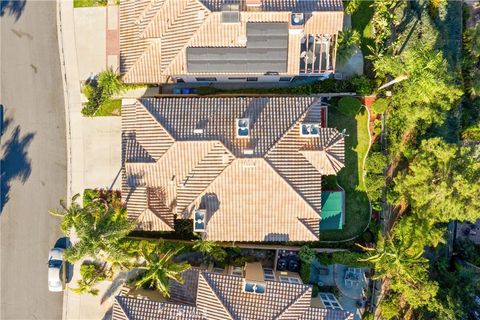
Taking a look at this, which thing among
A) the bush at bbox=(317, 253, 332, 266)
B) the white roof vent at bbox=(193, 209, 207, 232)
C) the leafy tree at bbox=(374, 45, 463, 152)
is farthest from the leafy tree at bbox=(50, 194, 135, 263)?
the leafy tree at bbox=(374, 45, 463, 152)

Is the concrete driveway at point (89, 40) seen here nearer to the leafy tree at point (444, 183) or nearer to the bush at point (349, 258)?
the bush at point (349, 258)

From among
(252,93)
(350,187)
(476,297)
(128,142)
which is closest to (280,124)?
(252,93)

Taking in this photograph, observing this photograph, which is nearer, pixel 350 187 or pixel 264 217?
pixel 264 217

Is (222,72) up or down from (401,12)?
down

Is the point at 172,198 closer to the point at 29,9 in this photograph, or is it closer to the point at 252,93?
the point at 252,93

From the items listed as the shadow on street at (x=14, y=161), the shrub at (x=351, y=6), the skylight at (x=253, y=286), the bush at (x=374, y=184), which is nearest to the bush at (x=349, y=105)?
Result: the bush at (x=374, y=184)

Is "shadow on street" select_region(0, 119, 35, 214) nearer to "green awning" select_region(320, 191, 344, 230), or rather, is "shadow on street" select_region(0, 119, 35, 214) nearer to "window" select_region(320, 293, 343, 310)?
"green awning" select_region(320, 191, 344, 230)

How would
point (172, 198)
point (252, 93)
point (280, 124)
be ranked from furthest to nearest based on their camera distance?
point (252, 93) → point (172, 198) → point (280, 124)
